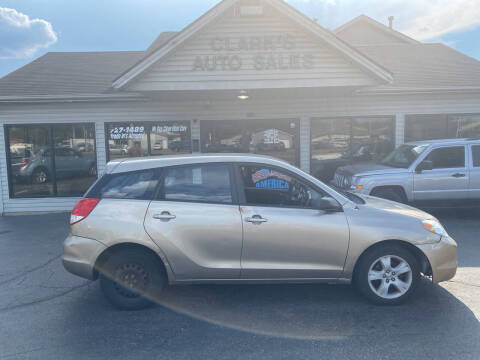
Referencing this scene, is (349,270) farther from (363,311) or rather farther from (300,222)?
(300,222)

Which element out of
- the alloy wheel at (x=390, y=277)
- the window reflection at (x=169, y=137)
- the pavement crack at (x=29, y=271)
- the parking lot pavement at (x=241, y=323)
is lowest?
the pavement crack at (x=29, y=271)

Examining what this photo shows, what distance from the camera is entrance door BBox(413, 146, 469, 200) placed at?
7840mm

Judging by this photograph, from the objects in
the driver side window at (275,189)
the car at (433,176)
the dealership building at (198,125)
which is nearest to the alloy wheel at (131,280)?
the driver side window at (275,189)

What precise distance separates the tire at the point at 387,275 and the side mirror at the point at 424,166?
4200mm

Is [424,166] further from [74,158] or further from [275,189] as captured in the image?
[74,158]

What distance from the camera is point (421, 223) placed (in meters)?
4.16

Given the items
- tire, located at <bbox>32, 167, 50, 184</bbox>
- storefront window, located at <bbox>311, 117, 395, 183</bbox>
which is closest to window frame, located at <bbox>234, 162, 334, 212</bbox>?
storefront window, located at <bbox>311, 117, 395, 183</bbox>

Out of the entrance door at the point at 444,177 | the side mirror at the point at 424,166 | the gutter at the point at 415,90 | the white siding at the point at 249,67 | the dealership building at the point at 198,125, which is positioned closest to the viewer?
the side mirror at the point at 424,166

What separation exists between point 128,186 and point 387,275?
3.02 metres

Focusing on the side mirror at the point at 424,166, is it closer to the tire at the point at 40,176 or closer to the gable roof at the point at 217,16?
the gable roof at the point at 217,16

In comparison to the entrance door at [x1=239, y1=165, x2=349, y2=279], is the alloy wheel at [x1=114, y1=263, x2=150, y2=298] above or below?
below

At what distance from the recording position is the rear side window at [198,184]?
4148 mm

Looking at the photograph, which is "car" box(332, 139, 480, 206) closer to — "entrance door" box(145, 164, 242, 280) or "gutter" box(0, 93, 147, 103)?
"entrance door" box(145, 164, 242, 280)

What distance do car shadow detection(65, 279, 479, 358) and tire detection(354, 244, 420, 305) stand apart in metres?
0.14
